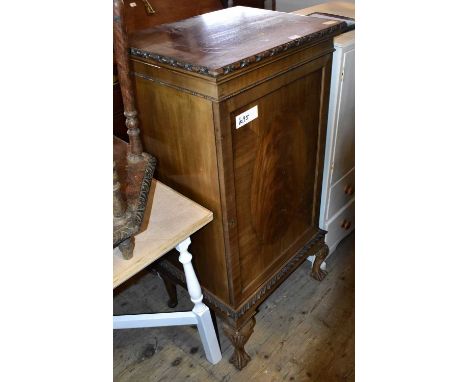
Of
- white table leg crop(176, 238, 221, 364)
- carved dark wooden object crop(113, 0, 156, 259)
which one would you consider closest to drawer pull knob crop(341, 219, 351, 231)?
white table leg crop(176, 238, 221, 364)

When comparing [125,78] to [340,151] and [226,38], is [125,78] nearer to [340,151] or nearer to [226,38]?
[226,38]

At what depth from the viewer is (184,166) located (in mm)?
1165

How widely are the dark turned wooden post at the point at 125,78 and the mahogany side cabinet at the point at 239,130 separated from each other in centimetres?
12

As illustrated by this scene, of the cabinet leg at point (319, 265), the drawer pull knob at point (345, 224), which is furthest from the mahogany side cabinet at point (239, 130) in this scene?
→ the drawer pull knob at point (345, 224)

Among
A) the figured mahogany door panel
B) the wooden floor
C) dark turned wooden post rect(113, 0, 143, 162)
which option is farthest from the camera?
the wooden floor

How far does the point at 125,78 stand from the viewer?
0.91 m

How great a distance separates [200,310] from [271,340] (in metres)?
0.36

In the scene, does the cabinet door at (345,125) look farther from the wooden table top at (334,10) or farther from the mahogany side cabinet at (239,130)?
the wooden table top at (334,10)

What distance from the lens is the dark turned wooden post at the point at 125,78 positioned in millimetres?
834

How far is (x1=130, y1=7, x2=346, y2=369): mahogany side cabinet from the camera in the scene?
3.27 ft

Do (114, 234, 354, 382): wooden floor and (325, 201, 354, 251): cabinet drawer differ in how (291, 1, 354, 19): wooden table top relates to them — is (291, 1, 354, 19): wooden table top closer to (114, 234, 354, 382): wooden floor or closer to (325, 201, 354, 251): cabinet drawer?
(325, 201, 354, 251): cabinet drawer

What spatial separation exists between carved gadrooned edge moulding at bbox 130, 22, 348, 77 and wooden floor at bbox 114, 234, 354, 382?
1.01 metres
